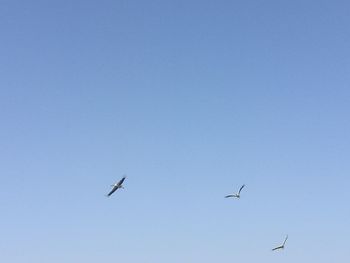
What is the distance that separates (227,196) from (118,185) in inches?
1081

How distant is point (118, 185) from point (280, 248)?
133 ft

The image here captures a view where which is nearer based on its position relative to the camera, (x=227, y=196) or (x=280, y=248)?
(x=280, y=248)

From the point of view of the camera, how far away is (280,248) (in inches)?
5369

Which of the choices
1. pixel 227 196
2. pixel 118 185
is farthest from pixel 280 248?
pixel 118 185

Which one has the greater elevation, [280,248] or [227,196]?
[227,196]

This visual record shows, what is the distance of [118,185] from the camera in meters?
138

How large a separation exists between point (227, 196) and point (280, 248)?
18.4 meters

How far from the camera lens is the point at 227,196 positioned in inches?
5723

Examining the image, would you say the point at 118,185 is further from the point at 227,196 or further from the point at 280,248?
the point at 280,248
